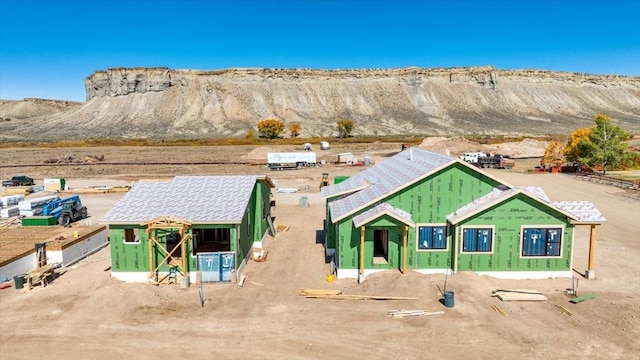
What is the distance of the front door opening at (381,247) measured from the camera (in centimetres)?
1994

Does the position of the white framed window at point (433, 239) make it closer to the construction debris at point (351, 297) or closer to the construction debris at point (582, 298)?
the construction debris at point (351, 297)

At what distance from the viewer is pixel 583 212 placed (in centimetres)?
1983

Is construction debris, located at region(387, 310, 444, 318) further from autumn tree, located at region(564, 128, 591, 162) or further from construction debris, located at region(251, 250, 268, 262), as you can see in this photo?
autumn tree, located at region(564, 128, 591, 162)

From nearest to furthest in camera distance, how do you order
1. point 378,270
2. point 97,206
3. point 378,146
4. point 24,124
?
point 378,270 < point 97,206 < point 378,146 < point 24,124

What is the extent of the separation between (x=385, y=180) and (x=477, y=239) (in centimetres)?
570

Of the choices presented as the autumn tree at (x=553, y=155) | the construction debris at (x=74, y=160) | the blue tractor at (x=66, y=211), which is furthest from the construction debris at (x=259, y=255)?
the construction debris at (x=74, y=160)

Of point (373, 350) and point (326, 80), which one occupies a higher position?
point (326, 80)

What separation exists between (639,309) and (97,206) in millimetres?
39515

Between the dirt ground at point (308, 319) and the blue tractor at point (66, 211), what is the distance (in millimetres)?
10528

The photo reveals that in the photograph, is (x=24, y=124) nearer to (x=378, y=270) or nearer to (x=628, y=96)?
(x=378, y=270)

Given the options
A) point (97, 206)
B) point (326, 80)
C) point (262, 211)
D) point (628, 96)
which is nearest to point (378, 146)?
point (97, 206)

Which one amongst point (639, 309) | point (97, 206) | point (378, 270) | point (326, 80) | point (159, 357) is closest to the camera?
point (159, 357)

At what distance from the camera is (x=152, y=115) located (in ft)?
507

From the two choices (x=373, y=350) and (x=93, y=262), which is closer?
(x=373, y=350)
